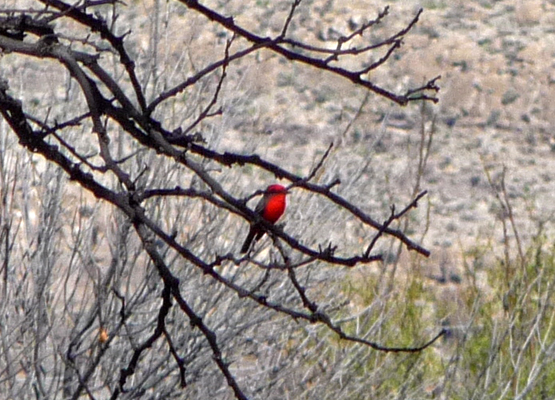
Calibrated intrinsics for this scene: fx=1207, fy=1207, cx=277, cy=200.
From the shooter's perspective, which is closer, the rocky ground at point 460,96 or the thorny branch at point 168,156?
the thorny branch at point 168,156

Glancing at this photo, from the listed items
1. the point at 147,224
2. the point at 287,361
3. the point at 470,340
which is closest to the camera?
the point at 147,224

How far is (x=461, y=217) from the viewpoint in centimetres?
3050

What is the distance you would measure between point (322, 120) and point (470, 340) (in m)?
24.4

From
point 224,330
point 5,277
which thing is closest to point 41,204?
point 5,277

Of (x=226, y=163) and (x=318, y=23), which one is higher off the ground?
(x=318, y=23)

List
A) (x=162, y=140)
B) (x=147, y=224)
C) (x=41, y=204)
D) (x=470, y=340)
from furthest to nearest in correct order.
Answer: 1. (x=470, y=340)
2. (x=41, y=204)
3. (x=162, y=140)
4. (x=147, y=224)

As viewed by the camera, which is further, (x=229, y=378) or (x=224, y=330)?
(x=224, y=330)

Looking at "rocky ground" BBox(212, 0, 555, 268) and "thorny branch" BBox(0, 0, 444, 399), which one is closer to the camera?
"thorny branch" BBox(0, 0, 444, 399)

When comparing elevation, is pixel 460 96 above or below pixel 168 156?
above

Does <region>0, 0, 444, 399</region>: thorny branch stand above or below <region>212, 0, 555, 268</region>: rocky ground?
below

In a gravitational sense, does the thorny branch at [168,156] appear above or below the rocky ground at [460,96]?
below

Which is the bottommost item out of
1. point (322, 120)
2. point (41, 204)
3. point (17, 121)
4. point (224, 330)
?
point (224, 330)

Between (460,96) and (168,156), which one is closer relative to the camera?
(168,156)

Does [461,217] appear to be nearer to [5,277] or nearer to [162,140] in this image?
[5,277]
